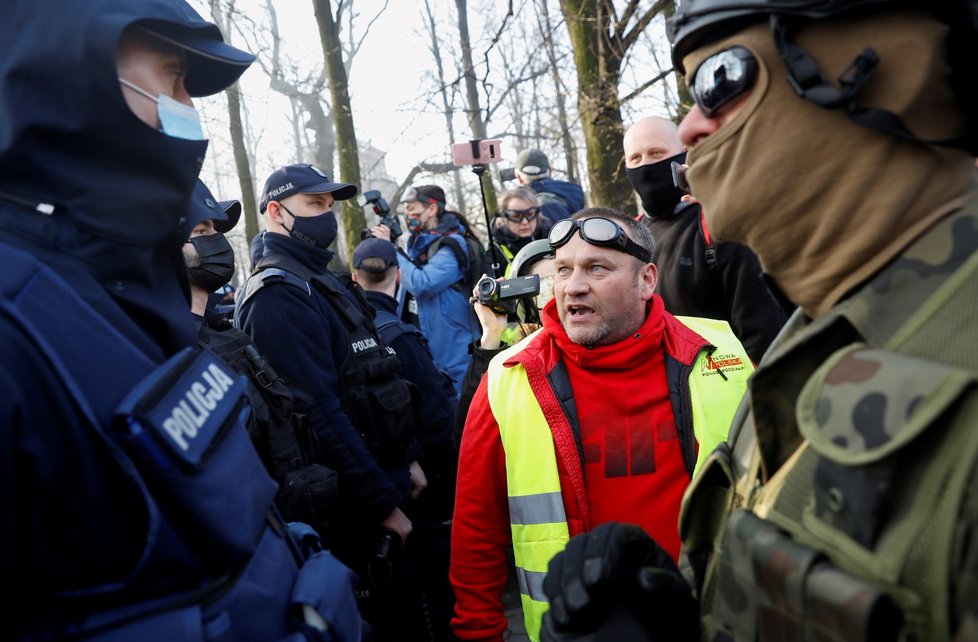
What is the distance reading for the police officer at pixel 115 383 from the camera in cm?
116

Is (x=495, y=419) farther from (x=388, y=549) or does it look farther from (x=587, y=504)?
(x=388, y=549)

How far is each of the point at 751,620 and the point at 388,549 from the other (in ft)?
7.52

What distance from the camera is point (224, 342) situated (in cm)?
289

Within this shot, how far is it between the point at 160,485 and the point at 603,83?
681cm

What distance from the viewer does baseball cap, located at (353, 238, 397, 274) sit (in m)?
4.81

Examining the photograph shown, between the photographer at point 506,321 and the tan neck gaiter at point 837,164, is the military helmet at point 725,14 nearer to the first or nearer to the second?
the tan neck gaiter at point 837,164

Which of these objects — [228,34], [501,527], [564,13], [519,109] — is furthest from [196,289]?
[519,109]

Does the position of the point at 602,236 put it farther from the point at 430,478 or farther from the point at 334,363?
the point at 430,478

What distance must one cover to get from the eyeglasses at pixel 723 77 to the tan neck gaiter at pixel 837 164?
0.06 ft

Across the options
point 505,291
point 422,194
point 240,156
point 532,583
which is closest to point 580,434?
point 532,583

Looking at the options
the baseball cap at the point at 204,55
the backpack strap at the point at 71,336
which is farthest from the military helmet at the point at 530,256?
the backpack strap at the point at 71,336

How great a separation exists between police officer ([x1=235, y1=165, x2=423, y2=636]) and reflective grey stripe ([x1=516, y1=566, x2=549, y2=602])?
3.54ft

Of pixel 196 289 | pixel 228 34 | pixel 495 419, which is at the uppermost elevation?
pixel 228 34

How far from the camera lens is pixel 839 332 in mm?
1224
